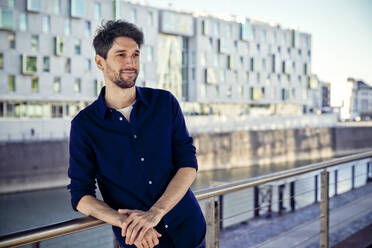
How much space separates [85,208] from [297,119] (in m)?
47.7

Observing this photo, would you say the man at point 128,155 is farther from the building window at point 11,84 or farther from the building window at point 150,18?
the building window at point 150,18

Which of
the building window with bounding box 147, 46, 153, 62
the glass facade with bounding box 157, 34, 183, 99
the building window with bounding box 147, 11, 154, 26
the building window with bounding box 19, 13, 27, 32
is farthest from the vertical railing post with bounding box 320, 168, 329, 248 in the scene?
the glass facade with bounding box 157, 34, 183, 99

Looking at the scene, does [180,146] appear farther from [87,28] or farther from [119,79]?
[87,28]

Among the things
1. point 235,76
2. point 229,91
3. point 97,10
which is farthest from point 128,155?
point 235,76

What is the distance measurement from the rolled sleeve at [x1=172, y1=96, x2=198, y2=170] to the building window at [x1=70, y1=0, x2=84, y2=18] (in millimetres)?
36461

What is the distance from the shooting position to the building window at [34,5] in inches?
1315

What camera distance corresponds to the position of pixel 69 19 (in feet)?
120

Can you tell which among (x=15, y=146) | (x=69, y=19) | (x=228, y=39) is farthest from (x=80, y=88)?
(x=228, y=39)

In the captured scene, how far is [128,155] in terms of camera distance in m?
1.72

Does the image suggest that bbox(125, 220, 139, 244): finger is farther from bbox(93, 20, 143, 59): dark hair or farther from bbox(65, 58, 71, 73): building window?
bbox(65, 58, 71, 73): building window

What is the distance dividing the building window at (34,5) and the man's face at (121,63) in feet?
114

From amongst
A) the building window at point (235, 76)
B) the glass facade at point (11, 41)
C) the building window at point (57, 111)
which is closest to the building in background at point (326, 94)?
the building window at point (235, 76)

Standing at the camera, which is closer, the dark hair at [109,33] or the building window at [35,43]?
the dark hair at [109,33]

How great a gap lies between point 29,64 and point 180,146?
112 ft
